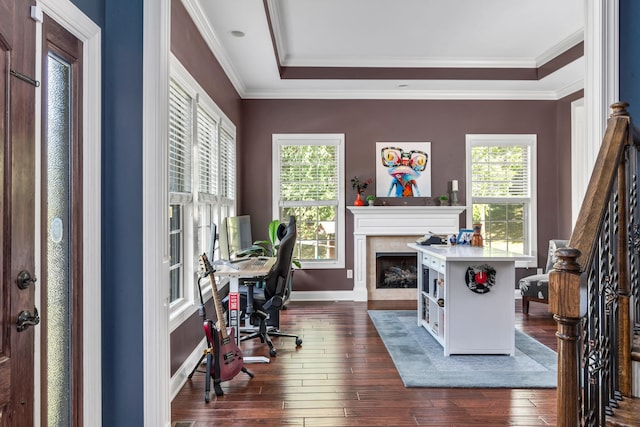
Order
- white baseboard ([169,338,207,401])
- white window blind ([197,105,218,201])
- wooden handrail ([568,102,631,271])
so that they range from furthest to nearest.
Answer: white window blind ([197,105,218,201])
white baseboard ([169,338,207,401])
wooden handrail ([568,102,631,271])

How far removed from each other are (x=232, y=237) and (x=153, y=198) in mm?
1909

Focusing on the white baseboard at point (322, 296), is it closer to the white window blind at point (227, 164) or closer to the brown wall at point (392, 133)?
the brown wall at point (392, 133)

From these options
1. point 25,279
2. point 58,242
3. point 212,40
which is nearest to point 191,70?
point 212,40

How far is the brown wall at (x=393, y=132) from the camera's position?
6023mm

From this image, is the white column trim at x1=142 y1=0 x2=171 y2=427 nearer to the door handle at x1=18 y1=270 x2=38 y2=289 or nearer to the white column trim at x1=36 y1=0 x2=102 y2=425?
the white column trim at x1=36 y1=0 x2=102 y2=425

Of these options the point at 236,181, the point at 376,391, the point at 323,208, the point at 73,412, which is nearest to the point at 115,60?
the point at 73,412

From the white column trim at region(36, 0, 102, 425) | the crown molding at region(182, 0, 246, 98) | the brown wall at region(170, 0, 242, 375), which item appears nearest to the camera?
the white column trim at region(36, 0, 102, 425)

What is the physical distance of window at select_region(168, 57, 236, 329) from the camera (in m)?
3.19

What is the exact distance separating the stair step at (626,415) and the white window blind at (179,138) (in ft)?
8.99

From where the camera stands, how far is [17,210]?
1506 millimetres

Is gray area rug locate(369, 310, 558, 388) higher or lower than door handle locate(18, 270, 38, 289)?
lower

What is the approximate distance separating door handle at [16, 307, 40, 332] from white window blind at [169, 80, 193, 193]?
161 centimetres

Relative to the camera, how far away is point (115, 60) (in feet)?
6.86

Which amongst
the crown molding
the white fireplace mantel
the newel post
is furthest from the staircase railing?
the white fireplace mantel
